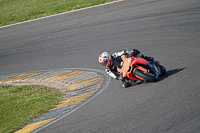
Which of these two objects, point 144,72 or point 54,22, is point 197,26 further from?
point 54,22

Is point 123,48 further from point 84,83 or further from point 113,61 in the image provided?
point 113,61

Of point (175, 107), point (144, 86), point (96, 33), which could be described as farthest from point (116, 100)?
point (96, 33)

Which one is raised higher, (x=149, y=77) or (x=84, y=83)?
(x=149, y=77)

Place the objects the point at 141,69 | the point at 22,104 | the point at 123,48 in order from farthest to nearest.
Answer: the point at 123,48, the point at 22,104, the point at 141,69

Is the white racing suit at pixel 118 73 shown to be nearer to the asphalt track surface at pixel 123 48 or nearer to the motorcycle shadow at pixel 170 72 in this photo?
the asphalt track surface at pixel 123 48

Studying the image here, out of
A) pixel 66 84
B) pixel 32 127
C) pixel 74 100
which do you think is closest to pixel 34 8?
pixel 66 84

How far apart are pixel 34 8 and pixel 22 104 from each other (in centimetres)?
1151

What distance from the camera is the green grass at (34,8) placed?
17922 mm

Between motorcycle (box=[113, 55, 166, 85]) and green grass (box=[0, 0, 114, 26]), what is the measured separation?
29.9ft

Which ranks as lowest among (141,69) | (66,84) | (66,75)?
(66,84)

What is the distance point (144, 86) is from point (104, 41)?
5.09 meters

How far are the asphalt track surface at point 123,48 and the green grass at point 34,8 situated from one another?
1.05 meters

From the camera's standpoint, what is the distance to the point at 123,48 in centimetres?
1185

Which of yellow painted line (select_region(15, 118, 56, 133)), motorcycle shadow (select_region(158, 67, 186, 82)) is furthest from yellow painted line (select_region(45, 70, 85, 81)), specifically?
motorcycle shadow (select_region(158, 67, 186, 82))
